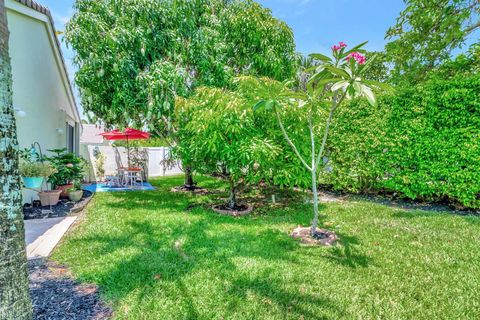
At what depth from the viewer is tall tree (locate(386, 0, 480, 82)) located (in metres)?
9.05

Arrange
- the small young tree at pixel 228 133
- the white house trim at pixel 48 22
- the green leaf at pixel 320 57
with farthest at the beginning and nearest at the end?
the white house trim at pixel 48 22 → the small young tree at pixel 228 133 → the green leaf at pixel 320 57

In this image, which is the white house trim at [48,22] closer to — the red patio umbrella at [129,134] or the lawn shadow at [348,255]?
the red patio umbrella at [129,134]

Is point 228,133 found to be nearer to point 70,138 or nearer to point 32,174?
point 32,174

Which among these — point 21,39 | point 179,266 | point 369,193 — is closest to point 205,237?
point 179,266

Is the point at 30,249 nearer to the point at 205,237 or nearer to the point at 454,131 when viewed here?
the point at 205,237

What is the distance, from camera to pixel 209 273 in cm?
351

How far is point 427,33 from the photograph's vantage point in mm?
10000

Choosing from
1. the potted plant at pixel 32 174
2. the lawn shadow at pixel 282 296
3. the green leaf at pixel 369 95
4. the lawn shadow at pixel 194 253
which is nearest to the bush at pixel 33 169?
the potted plant at pixel 32 174

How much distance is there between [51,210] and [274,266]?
6179 millimetres

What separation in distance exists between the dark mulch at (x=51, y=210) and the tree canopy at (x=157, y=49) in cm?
274

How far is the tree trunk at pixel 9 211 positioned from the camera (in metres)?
1.77

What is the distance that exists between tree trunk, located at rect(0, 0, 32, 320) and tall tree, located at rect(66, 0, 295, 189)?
205 inches

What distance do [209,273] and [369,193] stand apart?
24.7 feet

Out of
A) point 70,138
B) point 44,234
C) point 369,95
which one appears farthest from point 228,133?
point 70,138
